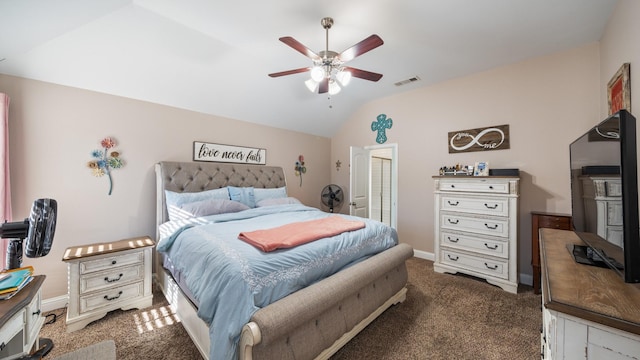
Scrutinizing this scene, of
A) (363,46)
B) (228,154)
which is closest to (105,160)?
(228,154)

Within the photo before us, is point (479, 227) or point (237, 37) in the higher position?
point (237, 37)

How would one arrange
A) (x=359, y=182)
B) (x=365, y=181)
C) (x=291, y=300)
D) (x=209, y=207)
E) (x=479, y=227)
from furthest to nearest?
1. (x=365, y=181)
2. (x=359, y=182)
3. (x=479, y=227)
4. (x=209, y=207)
5. (x=291, y=300)

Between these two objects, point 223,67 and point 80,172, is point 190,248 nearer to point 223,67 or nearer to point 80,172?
point 80,172

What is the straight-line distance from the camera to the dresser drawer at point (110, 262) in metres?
2.04

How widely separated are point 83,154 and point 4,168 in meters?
0.53

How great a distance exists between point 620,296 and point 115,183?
3.79 m

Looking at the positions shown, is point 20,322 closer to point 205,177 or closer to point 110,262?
point 110,262

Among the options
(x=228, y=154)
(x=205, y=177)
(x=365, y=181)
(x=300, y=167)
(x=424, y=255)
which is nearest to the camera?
(x=205, y=177)

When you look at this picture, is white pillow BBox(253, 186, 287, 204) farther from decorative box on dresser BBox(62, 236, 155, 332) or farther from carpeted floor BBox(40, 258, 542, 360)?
carpeted floor BBox(40, 258, 542, 360)

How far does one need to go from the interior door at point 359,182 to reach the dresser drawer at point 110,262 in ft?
9.51

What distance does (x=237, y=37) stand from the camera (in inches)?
96.7

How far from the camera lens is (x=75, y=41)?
2100 mm

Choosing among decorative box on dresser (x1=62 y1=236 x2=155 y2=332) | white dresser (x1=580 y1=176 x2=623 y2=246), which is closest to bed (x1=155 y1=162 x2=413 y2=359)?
decorative box on dresser (x1=62 y1=236 x2=155 y2=332)

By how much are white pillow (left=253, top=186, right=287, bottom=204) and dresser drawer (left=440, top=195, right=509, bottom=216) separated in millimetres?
2338
